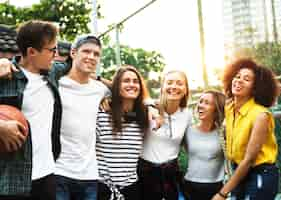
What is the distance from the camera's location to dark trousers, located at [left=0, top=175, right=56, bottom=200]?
268 cm

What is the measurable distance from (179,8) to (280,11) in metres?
1.03

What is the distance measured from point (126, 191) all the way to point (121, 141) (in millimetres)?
321

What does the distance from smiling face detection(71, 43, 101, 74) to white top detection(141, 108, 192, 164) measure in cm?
59

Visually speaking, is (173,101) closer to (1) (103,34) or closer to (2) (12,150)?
(2) (12,150)

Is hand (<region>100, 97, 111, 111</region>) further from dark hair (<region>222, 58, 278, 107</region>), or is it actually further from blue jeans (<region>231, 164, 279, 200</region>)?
blue jeans (<region>231, 164, 279, 200</region>)

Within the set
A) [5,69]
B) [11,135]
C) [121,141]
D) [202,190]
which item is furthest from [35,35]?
[202,190]

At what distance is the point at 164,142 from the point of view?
11.2 feet

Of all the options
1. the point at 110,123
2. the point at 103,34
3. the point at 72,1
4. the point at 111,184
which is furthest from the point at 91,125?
the point at 72,1

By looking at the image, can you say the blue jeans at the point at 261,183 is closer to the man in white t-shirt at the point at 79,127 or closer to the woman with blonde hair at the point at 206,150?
the woman with blonde hair at the point at 206,150

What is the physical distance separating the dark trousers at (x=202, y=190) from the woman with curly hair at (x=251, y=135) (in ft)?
0.71

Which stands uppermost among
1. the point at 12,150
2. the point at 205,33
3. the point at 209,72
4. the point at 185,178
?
the point at 205,33

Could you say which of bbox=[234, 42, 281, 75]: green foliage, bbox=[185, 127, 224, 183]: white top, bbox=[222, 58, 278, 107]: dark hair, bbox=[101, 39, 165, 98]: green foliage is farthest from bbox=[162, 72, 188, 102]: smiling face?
bbox=[101, 39, 165, 98]: green foliage

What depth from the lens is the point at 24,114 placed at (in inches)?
106

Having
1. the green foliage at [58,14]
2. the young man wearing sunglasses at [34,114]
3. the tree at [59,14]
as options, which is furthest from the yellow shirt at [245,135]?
the green foliage at [58,14]
